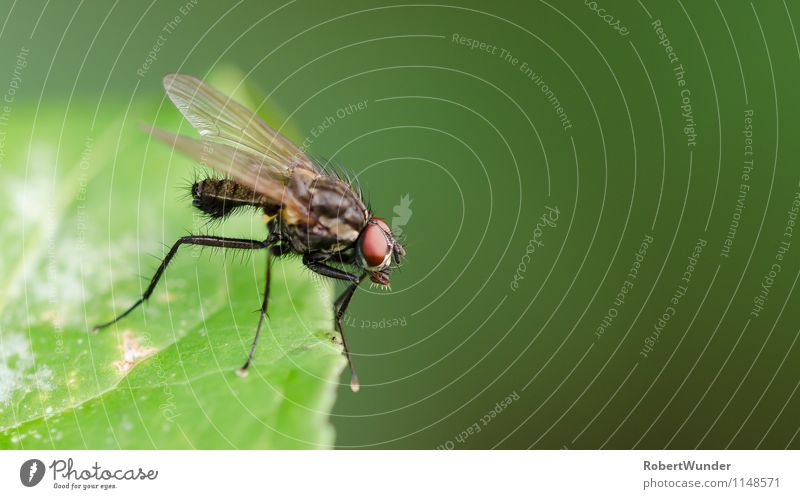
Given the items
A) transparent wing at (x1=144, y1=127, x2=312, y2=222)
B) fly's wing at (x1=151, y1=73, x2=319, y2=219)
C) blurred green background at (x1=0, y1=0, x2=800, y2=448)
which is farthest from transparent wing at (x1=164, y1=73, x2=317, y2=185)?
blurred green background at (x1=0, y1=0, x2=800, y2=448)

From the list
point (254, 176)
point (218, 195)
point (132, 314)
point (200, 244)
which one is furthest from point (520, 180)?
point (132, 314)

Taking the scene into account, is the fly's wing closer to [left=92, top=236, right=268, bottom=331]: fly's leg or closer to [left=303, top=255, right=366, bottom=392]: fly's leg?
[left=92, top=236, right=268, bottom=331]: fly's leg

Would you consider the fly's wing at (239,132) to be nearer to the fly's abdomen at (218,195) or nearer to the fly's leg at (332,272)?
the fly's abdomen at (218,195)

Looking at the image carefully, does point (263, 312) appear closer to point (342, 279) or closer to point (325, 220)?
point (342, 279)

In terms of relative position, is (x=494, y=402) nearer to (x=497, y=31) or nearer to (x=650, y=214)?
(x=650, y=214)

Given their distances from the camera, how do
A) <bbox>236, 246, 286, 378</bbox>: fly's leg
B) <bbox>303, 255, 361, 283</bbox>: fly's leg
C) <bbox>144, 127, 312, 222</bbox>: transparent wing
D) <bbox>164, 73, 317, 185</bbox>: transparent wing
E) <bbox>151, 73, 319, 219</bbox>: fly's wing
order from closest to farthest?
1. <bbox>236, 246, 286, 378</bbox>: fly's leg
2. <bbox>144, 127, 312, 222</bbox>: transparent wing
3. <bbox>303, 255, 361, 283</bbox>: fly's leg
4. <bbox>151, 73, 319, 219</bbox>: fly's wing
5. <bbox>164, 73, 317, 185</bbox>: transparent wing

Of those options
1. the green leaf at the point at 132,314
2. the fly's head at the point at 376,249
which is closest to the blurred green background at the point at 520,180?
the green leaf at the point at 132,314
